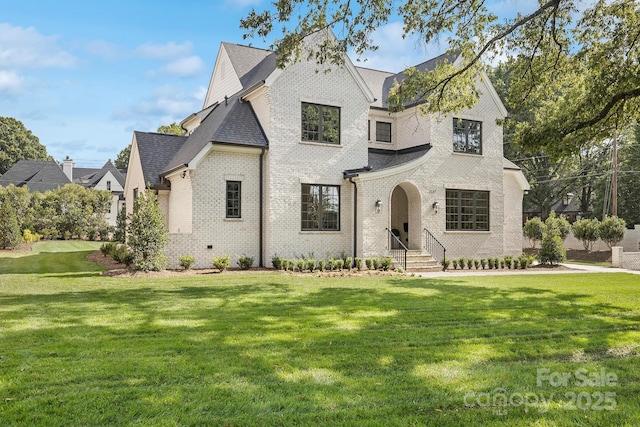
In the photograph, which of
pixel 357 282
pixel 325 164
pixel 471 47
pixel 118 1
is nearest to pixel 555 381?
pixel 357 282

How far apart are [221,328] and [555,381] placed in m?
4.43

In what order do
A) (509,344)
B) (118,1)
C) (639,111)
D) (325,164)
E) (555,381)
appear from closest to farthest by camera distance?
1. (555,381)
2. (509,344)
3. (118,1)
4. (639,111)
5. (325,164)

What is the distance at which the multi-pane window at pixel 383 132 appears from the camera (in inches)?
846

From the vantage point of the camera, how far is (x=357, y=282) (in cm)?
1345

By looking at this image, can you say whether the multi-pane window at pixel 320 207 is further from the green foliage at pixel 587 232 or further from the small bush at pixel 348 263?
the green foliage at pixel 587 232

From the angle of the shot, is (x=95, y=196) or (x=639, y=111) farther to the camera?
(x=95, y=196)

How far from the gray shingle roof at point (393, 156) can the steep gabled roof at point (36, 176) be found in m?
37.4

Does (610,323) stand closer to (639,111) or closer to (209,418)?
(209,418)

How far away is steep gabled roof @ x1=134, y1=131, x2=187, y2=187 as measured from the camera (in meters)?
19.8

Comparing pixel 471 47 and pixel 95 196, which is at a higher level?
pixel 471 47

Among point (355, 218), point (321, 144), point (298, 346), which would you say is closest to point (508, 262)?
point (355, 218)

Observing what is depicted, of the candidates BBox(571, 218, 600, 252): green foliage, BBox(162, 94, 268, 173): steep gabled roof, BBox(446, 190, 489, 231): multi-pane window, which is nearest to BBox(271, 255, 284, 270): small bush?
BBox(162, 94, 268, 173): steep gabled roof

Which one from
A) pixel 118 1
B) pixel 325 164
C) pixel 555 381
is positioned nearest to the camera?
pixel 555 381

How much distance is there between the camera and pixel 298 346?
19.7 ft
